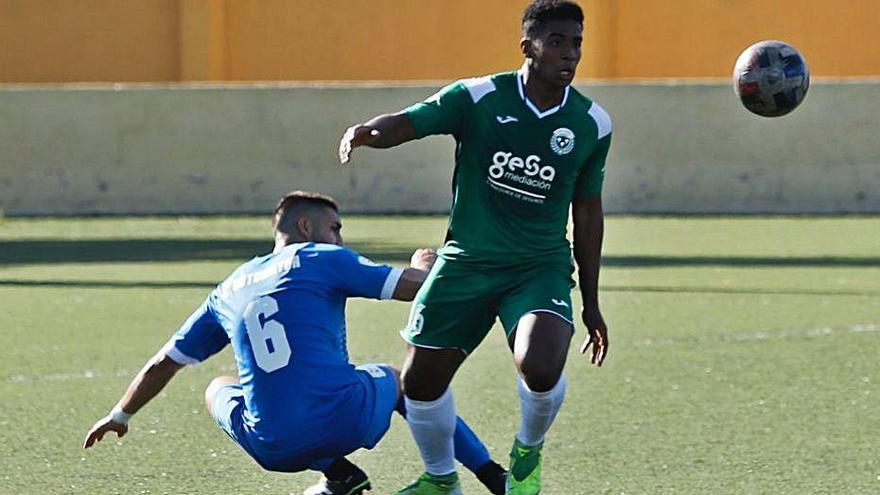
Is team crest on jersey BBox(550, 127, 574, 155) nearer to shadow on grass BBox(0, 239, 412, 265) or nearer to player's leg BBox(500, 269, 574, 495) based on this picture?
player's leg BBox(500, 269, 574, 495)

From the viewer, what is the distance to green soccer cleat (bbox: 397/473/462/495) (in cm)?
655

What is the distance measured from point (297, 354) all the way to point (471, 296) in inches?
32.0

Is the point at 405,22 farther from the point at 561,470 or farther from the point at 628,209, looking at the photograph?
the point at 561,470

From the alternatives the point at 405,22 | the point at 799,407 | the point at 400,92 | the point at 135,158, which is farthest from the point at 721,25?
the point at 799,407

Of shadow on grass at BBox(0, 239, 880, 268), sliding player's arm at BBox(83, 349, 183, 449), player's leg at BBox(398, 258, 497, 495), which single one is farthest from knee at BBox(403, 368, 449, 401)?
shadow on grass at BBox(0, 239, 880, 268)

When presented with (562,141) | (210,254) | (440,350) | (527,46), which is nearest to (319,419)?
(440,350)

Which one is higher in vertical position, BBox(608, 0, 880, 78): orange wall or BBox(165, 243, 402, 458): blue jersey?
BBox(165, 243, 402, 458): blue jersey

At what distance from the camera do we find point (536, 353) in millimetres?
6293

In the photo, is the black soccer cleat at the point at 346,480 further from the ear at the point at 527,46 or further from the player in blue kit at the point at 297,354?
the ear at the point at 527,46

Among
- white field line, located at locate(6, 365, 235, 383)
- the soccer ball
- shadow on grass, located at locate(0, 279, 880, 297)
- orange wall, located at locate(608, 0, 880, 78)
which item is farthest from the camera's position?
orange wall, located at locate(608, 0, 880, 78)

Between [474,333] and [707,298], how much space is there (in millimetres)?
6942

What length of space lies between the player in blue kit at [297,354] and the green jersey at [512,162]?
13.3 inches

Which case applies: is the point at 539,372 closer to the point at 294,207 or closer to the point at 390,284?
the point at 390,284

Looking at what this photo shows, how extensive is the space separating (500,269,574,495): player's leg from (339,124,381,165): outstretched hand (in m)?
0.79
